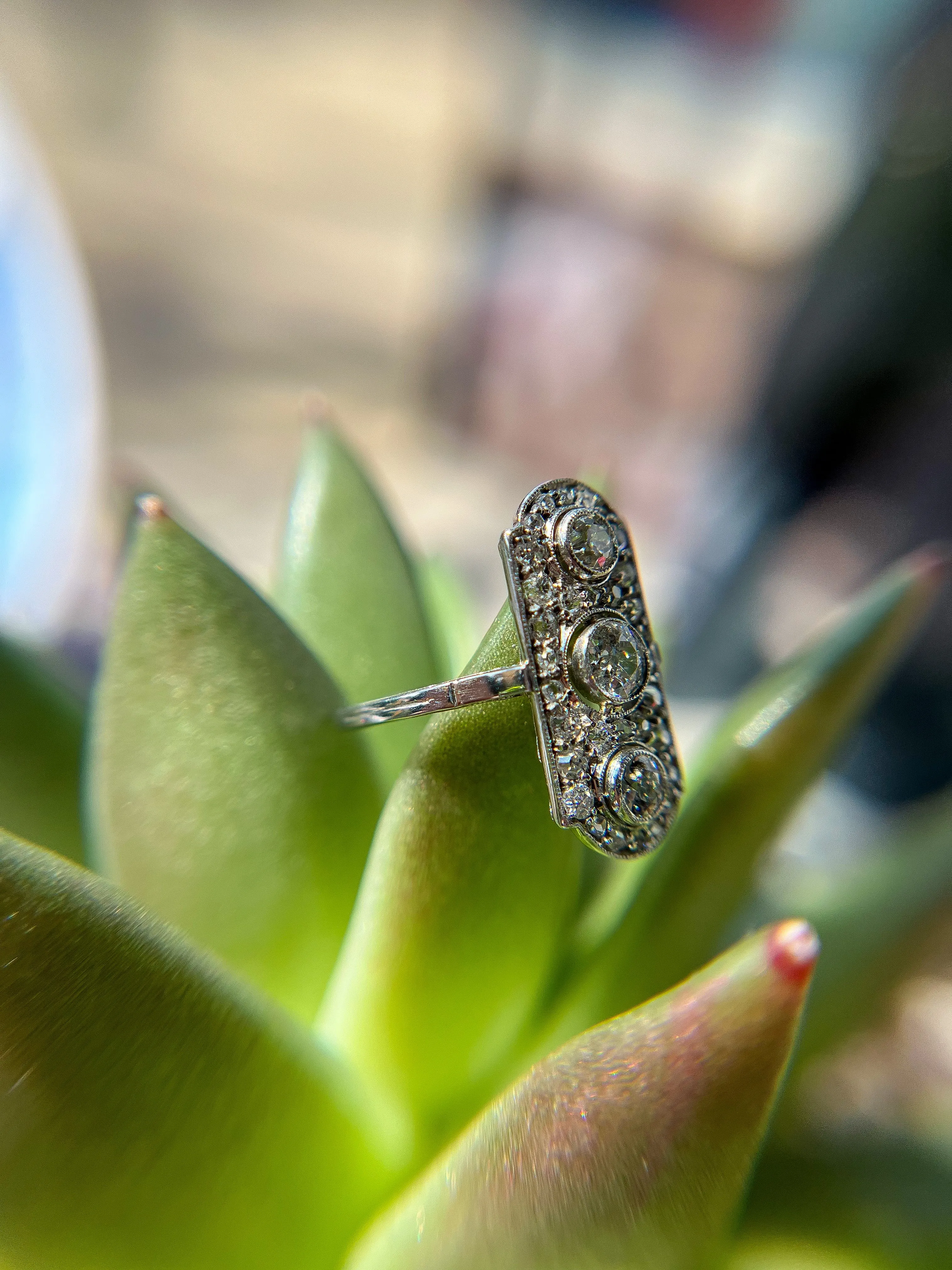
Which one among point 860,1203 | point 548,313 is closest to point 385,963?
point 860,1203

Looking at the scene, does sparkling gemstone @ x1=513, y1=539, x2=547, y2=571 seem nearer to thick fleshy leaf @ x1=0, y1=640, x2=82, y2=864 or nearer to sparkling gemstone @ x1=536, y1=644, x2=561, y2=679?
sparkling gemstone @ x1=536, y1=644, x2=561, y2=679

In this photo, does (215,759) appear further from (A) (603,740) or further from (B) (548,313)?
(B) (548,313)

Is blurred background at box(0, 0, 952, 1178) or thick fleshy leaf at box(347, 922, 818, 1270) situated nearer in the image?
thick fleshy leaf at box(347, 922, 818, 1270)

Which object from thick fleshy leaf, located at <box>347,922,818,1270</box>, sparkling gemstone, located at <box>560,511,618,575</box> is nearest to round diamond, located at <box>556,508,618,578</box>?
sparkling gemstone, located at <box>560,511,618,575</box>

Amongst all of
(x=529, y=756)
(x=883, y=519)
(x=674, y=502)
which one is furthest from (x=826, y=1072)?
(x=674, y=502)

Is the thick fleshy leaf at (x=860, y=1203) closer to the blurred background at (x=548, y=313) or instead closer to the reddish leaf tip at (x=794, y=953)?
the blurred background at (x=548, y=313)

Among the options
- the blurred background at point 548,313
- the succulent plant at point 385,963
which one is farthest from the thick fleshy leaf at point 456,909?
the blurred background at point 548,313
